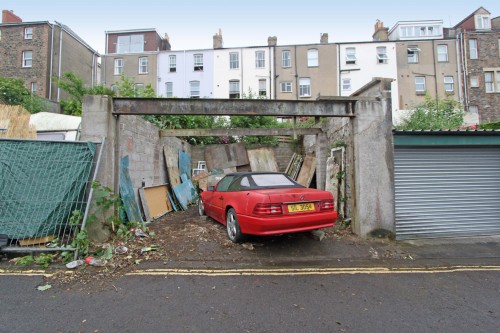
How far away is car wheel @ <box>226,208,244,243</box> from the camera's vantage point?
492 centimetres

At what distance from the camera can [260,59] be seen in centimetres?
2392

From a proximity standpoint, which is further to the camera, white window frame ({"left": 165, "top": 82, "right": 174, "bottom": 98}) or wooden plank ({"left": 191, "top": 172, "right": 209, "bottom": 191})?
white window frame ({"left": 165, "top": 82, "right": 174, "bottom": 98})

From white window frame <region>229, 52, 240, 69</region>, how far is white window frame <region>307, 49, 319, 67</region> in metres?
6.69

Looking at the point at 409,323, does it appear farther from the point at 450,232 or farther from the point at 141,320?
the point at 450,232

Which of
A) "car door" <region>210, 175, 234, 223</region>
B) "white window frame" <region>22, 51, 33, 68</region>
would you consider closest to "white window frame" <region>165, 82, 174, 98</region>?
"white window frame" <region>22, 51, 33, 68</region>

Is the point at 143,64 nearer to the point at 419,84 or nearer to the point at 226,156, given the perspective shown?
Answer: the point at 226,156

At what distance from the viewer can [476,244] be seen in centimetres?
535

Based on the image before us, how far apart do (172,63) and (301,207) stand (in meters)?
24.5

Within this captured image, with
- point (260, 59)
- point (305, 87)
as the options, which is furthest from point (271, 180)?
point (260, 59)

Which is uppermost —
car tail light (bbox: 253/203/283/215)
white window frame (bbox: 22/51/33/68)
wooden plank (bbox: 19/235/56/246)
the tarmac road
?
white window frame (bbox: 22/51/33/68)

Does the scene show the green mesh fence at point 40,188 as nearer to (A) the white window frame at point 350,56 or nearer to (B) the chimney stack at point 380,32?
(A) the white window frame at point 350,56

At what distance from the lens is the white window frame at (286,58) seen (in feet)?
77.9

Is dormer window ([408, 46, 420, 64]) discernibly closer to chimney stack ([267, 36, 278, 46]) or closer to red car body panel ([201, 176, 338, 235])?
chimney stack ([267, 36, 278, 46])

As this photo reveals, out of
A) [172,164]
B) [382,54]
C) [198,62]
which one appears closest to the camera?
[172,164]
